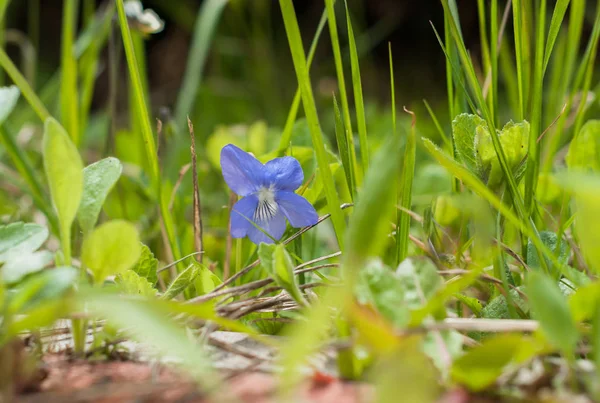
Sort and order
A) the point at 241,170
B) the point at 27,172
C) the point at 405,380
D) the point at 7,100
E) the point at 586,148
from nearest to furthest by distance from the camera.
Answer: the point at 405,380, the point at 7,100, the point at 241,170, the point at 586,148, the point at 27,172

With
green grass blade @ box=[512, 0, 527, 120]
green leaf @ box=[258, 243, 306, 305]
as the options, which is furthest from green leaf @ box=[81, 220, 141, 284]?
green grass blade @ box=[512, 0, 527, 120]

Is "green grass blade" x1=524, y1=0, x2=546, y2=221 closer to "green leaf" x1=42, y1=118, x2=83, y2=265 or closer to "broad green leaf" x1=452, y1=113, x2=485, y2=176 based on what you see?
"broad green leaf" x1=452, y1=113, x2=485, y2=176

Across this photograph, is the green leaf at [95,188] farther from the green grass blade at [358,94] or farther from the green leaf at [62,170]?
the green grass blade at [358,94]

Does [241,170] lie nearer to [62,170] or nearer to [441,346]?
[62,170]

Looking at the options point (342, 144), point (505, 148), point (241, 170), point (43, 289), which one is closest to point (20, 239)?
point (43, 289)

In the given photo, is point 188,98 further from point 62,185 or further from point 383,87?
point 383,87

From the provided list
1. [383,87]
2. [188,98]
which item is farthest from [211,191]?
[383,87]
